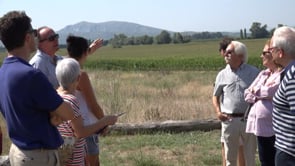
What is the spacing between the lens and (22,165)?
344 centimetres

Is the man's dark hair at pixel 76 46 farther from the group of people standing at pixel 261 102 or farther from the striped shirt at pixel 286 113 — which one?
the striped shirt at pixel 286 113

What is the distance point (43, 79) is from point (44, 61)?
1.97m

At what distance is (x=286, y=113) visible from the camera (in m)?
3.62

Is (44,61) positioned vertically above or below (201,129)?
above

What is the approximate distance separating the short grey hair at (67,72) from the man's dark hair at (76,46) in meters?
1.03

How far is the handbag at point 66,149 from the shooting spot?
3.71m

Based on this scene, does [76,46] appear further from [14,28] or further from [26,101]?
[26,101]

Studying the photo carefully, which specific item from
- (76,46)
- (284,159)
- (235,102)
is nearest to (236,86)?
(235,102)

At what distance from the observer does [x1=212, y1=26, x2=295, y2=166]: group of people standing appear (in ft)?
11.9

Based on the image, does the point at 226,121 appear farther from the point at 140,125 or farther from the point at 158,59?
the point at 158,59

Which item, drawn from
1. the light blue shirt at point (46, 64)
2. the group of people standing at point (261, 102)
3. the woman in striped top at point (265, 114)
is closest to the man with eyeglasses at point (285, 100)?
the group of people standing at point (261, 102)

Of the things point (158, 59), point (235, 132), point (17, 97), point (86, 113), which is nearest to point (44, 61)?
point (86, 113)

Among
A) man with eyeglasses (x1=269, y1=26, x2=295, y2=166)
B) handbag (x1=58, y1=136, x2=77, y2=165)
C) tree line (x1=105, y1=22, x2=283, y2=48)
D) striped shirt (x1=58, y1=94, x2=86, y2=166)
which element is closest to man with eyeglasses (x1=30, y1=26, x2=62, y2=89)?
striped shirt (x1=58, y1=94, x2=86, y2=166)

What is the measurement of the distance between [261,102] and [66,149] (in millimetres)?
2048
